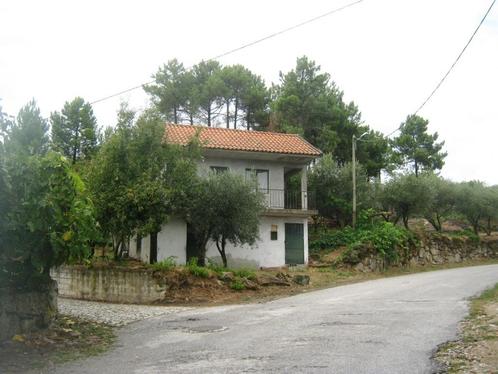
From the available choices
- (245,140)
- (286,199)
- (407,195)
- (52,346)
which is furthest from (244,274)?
(407,195)

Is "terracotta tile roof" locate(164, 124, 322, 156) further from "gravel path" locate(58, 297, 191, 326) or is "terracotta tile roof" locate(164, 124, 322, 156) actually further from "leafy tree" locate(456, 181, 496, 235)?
"leafy tree" locate(456, 181, 496, 235)

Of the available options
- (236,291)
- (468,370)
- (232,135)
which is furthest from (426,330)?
(232,135)

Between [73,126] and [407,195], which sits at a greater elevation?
[73,126]

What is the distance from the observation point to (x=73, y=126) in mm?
40719

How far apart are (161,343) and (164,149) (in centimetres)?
1022

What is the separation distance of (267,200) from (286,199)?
193 cm

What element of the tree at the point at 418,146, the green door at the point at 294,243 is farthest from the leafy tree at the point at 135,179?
the tree at the point at 418,146

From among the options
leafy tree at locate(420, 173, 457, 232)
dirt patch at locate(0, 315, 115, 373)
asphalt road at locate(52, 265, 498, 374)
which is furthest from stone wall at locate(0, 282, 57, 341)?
leafy tree at locate(420, 173, 457, 232)

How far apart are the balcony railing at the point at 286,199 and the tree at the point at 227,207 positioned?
5588 mm

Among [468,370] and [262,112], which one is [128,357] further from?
[262,112]

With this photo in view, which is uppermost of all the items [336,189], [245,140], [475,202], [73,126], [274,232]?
[73,126]

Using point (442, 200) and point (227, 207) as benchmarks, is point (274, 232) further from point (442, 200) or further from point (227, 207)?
point (442, 200)

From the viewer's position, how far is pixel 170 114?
39.8m

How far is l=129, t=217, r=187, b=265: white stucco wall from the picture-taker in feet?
76.6
